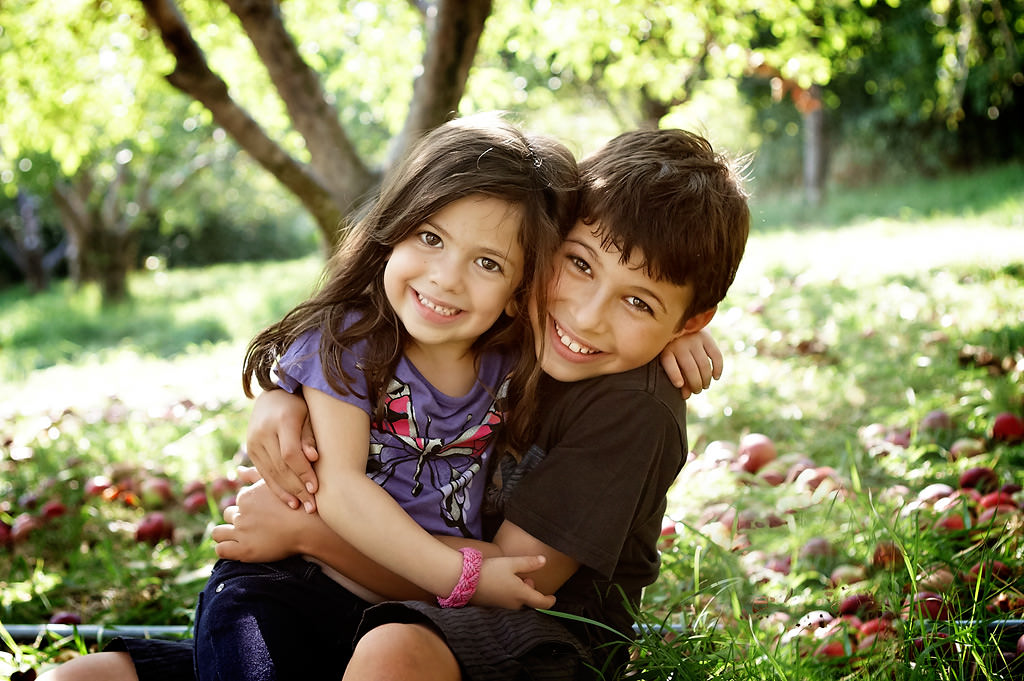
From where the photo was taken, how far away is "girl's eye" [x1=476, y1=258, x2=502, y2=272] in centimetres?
174

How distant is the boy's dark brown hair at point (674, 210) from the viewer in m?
1.69

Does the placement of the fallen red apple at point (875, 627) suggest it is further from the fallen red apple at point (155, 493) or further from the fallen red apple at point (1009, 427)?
the fallen red apple at point (155, 493)

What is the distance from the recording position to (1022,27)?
294 inches

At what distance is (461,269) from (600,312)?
0.91 ft

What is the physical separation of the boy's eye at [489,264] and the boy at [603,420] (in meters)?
0.12

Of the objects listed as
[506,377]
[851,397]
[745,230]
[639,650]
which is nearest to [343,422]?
[506,377]

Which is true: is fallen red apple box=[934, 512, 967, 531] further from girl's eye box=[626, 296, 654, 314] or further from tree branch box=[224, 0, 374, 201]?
tree branch box=[224, 0, 374, 201]

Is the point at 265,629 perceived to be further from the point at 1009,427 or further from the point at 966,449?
the point at 1009,427

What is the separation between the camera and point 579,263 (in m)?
1.77

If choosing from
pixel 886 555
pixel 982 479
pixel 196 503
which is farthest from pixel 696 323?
pixel 196 503

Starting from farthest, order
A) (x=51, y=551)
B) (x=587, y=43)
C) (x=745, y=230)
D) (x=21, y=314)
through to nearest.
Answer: (x=21, y=314) < (x=587, y=43) < (x=51, y=551) < (x=745, y=230)

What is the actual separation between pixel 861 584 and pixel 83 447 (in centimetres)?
352

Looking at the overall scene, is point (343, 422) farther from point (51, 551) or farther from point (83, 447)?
point (83, 447)

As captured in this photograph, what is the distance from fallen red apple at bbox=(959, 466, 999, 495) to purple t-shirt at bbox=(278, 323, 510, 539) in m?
1.57
